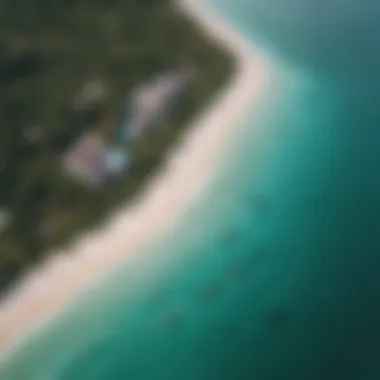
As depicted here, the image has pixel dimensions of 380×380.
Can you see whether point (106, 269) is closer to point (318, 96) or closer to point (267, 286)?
point (267, 286)

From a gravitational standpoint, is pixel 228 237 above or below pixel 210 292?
above

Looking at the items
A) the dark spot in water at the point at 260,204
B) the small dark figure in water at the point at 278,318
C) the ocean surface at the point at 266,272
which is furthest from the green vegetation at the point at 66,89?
the small dark figure in water at the point at 278,318

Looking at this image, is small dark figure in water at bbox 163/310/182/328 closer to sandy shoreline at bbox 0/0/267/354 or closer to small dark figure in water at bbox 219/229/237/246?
sandy shoreline at bbox 0/0/267/354

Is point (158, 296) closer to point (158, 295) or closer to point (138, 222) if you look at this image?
point (158, 295)

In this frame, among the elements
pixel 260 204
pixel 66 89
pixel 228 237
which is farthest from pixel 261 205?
pixel 66 89

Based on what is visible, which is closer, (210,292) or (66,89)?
(210,292)

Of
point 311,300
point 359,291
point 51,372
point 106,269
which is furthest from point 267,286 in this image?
point 51,372

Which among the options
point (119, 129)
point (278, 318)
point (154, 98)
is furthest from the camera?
point (154, 98)

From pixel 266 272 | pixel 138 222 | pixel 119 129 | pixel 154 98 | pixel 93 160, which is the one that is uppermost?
pixel 154 98
